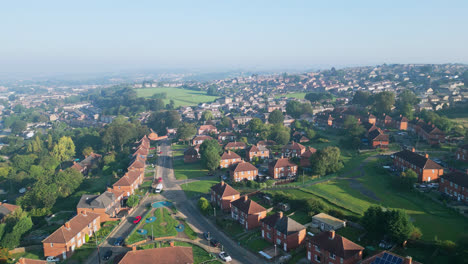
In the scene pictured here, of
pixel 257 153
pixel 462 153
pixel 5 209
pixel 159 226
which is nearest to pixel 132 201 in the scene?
pixel 159 226

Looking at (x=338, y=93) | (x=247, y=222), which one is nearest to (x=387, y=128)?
(x=247, y=222)

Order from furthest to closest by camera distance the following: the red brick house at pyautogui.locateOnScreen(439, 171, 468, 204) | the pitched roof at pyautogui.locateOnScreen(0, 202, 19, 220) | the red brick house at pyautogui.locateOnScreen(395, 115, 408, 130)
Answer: the red brick house at pyautogui.locateOnScreen(395, 115, 408, 130) < the pitched roof at pyautogui.locateOnScreen(0, 202, 19, 220) < the red brick house at pyautogui.locateOnScreen(439, 171, 468, 204)

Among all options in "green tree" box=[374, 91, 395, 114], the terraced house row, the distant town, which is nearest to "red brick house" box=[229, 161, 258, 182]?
the distant town

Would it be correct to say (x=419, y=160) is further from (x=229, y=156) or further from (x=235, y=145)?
(x=235, y=145)

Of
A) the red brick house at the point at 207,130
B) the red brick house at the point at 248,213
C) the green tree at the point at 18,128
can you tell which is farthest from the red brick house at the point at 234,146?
the green tree at the point at 18,128

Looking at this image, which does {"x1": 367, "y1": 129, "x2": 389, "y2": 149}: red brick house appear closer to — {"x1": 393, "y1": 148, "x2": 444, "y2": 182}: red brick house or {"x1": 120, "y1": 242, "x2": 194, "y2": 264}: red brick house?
{"x1": 393, "y1": 148, "x2": 444, "y2": 182}: red brick house

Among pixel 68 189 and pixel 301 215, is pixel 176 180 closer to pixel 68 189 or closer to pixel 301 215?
pixel 68 189
